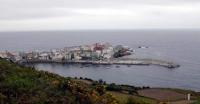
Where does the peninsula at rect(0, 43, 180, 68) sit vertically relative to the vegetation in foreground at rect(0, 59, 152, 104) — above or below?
below

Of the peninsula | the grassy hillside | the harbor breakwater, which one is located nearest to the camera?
the grassy hillside

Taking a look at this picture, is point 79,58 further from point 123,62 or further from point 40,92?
point 40,92

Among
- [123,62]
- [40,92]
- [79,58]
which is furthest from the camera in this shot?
[79,58]

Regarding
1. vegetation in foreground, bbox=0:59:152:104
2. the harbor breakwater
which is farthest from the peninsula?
vegetation in foreground, bbox=0:59:152:104

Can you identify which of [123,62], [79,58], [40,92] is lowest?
[123,62]

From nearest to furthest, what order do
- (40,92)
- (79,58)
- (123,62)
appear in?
(40,92)
(123,62)
(79,58)

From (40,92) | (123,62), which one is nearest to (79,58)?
(123,62)

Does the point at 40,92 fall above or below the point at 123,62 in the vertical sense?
above

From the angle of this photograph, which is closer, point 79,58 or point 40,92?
point 40,92

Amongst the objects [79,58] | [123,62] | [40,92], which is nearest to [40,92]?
[40,92]

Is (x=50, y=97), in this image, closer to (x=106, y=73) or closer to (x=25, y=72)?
(x=25, y=72)

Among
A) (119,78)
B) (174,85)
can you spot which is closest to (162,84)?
(174,85)

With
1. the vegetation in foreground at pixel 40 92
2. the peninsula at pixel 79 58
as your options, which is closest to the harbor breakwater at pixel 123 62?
the peninsula at pixel 79 58

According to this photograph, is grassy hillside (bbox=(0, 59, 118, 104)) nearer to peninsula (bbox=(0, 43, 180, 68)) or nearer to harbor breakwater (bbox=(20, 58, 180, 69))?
harbor breakwater (bbox=(20, 58, 180, 69))
